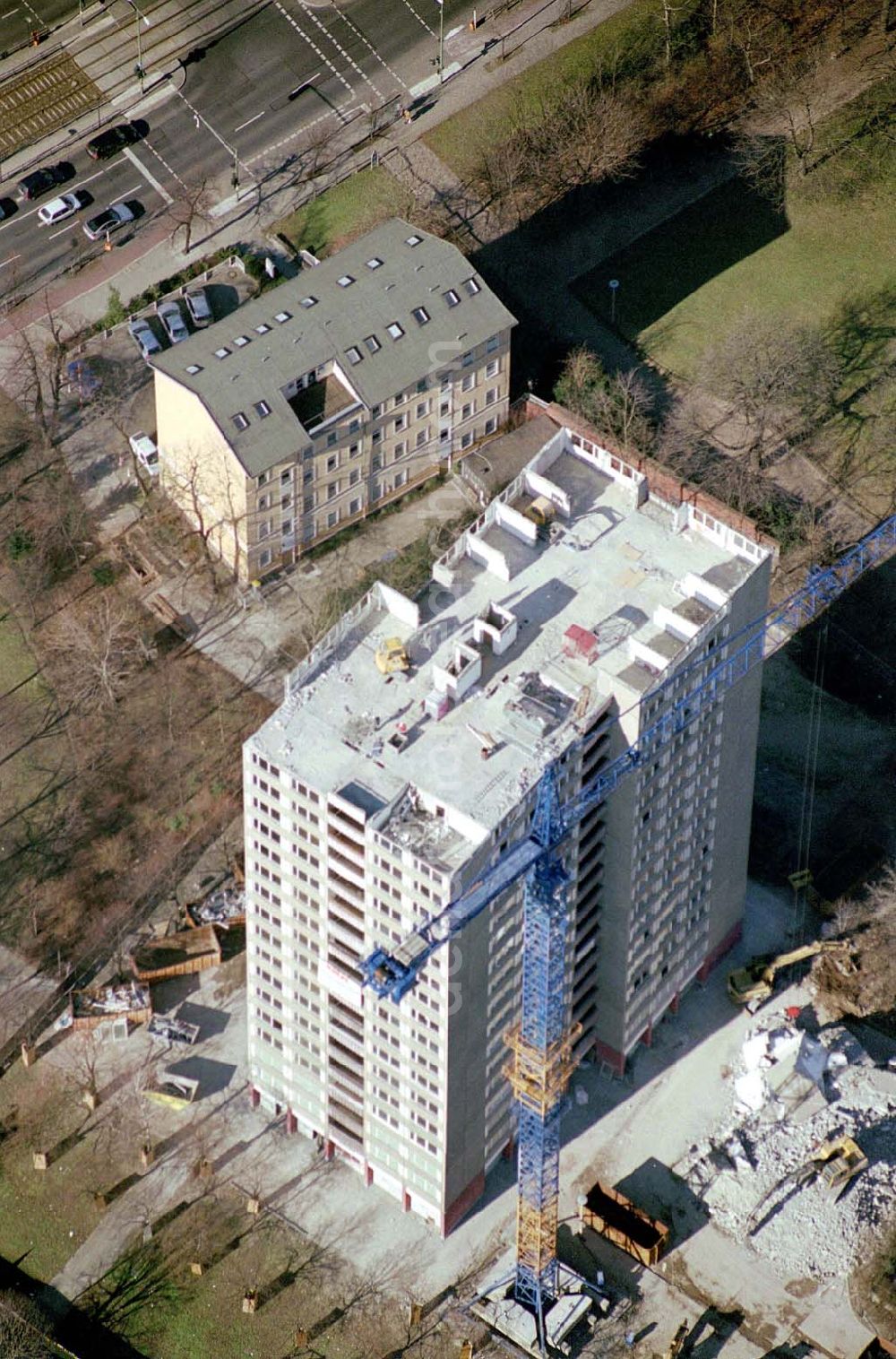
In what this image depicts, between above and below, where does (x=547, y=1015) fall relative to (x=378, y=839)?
below

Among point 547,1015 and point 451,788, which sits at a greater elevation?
point 451,788
